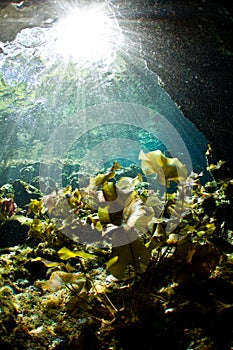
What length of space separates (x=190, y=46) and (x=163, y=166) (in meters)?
3.06

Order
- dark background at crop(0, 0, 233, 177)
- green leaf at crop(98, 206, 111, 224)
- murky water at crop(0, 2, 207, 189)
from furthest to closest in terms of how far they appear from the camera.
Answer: murky water at crop(0, 2, 207, 189) → dark background at crop(0, 0, 233, 177) → green leaf at crop(98, 206, 111, 224)

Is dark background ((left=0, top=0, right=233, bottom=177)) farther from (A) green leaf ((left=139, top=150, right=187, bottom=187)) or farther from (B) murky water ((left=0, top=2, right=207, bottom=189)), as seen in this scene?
(A) green leaf ((left=139, top=150, right=187, bottom=187))

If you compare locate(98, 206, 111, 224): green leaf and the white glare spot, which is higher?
the white glare spot

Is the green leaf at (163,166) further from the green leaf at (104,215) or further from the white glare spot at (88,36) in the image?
the white glare spot at (88,36)

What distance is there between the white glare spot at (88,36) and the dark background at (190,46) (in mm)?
1462

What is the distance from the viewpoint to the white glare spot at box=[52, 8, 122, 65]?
7.27 m

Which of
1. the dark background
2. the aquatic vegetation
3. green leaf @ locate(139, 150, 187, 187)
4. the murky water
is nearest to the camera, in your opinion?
the aquatic vegetation

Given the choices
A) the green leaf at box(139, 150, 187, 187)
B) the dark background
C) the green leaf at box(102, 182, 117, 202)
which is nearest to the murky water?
the dark background

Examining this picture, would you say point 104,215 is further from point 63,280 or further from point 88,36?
point 88,36

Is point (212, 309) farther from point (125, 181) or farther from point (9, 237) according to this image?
point (9, 237)

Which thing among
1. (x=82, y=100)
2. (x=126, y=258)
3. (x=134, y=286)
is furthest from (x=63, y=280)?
(x=82, y=100)

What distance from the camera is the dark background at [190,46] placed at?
11.4 feet

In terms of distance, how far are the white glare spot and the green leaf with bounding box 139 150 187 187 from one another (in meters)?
5.65

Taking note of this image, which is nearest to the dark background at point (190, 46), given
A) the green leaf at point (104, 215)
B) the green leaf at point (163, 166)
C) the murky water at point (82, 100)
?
the murky water at point (82, 100)
